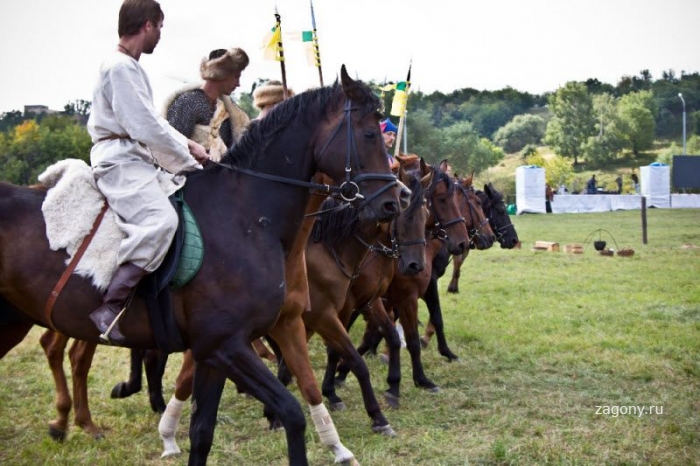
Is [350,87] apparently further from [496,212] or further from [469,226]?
[496,212]

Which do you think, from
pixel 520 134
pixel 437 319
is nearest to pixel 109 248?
pixel 437 319

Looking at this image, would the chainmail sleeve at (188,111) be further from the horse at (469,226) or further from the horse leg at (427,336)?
the horse leg at (427,336)

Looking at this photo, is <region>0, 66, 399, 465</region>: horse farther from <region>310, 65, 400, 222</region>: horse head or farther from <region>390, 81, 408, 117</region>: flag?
<region>390, 81, 408, 117</region>: flag

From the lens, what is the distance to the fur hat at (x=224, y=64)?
631cm

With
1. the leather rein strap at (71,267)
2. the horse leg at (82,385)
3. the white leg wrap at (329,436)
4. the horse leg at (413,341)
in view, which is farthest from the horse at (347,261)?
the leather rein strap at (71,267)

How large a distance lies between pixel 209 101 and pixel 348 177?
2.39m

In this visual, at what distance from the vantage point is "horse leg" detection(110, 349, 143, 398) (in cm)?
774

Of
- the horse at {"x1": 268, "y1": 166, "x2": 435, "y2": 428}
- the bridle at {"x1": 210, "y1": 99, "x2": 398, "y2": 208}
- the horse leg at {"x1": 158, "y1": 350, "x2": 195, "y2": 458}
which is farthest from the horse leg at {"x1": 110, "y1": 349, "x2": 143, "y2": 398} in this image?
the bridle at {"x1": 210, "y1": 99, "x2": 398, "y2": 208}

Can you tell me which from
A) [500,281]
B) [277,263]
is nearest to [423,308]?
[500,281]

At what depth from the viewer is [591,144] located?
298 feet

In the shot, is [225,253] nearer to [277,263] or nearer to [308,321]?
[277,263]

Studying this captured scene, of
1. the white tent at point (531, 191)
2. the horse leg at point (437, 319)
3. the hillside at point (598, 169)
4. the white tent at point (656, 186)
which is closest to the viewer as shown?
the horse leg at point (437, 319)

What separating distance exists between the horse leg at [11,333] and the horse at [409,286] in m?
3.13

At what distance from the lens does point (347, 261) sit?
23.1 feet
